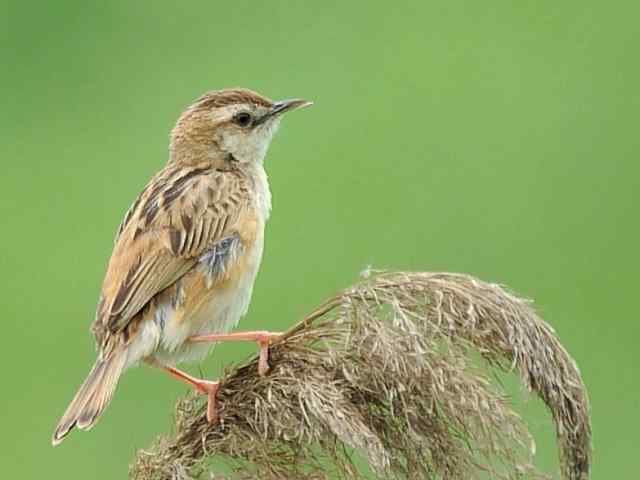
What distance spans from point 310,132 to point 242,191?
21.0 feet

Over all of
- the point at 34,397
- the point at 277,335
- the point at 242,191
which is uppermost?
the point at 242,191

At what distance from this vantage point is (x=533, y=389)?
443cm

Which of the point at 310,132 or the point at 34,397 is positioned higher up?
the point at 310,132

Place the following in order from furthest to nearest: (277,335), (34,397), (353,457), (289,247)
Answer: (289,247) → (34,397) → (277,335) → (353,457)

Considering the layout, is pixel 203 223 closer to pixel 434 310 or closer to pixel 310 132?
pixel 434 310

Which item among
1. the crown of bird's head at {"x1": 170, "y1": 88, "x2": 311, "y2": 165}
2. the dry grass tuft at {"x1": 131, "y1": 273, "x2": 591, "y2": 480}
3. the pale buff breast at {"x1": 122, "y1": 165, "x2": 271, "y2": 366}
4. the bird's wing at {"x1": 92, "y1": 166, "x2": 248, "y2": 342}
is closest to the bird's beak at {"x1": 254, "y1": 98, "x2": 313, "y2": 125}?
the crown of bird's head at {"x1": 170, "y1": 88, "x2": 311, "y2": 165}

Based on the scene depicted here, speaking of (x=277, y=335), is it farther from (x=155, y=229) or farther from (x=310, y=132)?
(x=310, y=132)

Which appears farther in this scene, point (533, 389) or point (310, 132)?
point (310, 132)

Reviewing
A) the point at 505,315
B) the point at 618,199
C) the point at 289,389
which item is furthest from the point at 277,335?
the point at 618,199

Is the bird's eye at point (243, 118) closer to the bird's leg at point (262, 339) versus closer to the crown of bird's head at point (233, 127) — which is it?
the crown of bird's head at point (233, 127)

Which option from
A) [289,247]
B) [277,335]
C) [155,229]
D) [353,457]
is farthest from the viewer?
[289,247]

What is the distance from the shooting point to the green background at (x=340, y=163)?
9.95 m

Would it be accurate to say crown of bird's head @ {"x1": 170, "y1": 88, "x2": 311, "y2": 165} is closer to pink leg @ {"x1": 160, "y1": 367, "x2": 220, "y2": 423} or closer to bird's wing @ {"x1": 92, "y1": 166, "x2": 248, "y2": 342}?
bird's wing @ {"x1": 92, "y1": 166, "x2": 248, "y2": 342}

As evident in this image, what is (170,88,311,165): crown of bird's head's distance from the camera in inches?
270
